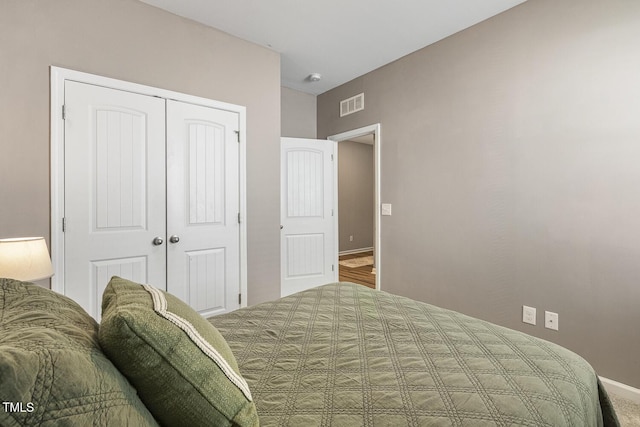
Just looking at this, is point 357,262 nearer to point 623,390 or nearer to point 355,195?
point 355,195

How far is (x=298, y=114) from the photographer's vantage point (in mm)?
4301

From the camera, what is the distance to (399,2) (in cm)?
243

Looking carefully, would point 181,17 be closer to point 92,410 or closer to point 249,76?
point 249,76

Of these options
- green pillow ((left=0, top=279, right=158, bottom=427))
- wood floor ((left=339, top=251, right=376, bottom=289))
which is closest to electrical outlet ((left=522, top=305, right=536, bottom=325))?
wood floor ((left=339, top=251, right=376, bottom=289))

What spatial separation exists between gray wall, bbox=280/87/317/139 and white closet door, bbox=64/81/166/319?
1917 mm

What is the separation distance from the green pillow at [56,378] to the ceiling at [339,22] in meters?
2.58

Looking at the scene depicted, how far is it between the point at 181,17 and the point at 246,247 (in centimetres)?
203

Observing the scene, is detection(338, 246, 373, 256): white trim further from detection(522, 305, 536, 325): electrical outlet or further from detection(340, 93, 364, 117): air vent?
detection(522, 305, 536, 325): electrical outlet

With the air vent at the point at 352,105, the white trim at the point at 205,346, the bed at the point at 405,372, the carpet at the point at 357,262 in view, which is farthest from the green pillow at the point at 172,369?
the carpet at the point at 357,262

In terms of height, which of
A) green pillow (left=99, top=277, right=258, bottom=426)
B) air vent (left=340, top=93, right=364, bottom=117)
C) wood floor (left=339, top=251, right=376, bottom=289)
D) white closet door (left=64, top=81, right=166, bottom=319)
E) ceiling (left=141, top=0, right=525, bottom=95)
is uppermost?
ceiling (left=141, top=0, right=525, bottom=95)

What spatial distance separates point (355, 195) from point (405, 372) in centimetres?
661

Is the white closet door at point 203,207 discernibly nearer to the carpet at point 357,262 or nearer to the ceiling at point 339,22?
the ceiling at point 339,22

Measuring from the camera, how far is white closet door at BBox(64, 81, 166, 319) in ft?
6.98

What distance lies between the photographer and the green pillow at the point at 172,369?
2.01 feet
